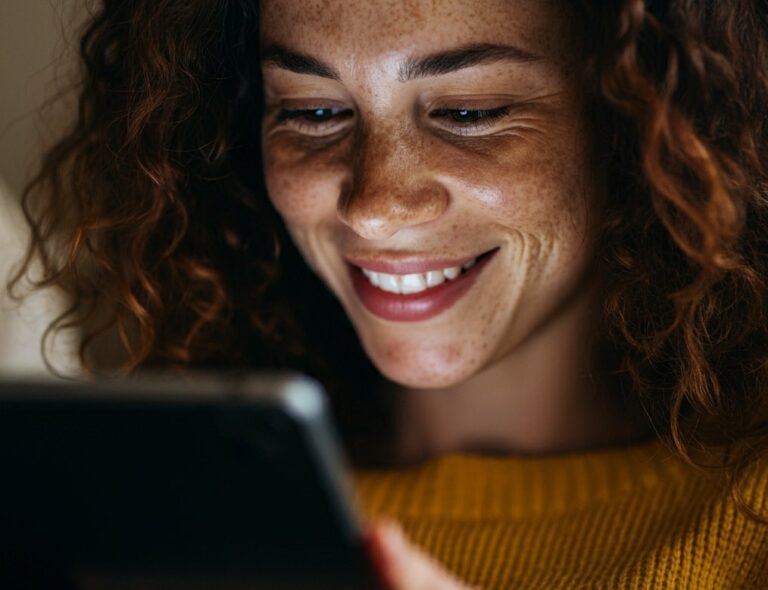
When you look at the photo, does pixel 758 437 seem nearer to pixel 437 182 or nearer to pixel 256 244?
pixel 437 182

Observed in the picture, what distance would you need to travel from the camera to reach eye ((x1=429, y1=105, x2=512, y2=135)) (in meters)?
1.12

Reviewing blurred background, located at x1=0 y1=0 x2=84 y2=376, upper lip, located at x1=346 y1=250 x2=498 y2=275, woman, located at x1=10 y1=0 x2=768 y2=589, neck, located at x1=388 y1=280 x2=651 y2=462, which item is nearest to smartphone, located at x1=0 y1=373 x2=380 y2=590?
woman, located at x1=10 y1=0 x2=768 y2=589

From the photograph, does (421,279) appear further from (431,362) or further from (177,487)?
(177,487)

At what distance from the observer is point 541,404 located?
1429 mm

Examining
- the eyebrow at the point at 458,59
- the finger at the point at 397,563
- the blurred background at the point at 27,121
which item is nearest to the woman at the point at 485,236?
the eyebrow at the point at 458,59

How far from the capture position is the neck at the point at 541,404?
1.37 meters

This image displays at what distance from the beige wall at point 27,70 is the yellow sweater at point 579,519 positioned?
0.76 meters

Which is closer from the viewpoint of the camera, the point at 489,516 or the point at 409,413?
the point at 489,516

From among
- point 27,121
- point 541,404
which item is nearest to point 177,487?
point 541,404

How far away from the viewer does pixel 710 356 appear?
1164mm

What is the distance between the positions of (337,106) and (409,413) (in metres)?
0.56

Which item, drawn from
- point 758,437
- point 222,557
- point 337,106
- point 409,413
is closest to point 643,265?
point 758,437

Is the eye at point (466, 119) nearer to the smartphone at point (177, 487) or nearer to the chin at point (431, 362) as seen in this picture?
the chin at point (431, 362)

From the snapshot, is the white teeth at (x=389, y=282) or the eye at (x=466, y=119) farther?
the white teeth at (x=389, y=282)
